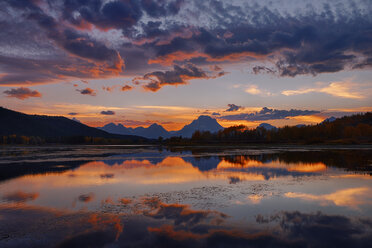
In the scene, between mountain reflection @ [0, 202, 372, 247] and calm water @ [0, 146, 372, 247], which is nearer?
mountain reflection @ [0, 202, 372, 247]

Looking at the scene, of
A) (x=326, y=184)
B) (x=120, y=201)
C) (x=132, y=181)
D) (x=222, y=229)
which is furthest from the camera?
(x=132, y=181)

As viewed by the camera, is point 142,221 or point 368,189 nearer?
point 142,221

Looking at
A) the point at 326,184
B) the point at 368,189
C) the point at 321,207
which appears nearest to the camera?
the point at 321,207

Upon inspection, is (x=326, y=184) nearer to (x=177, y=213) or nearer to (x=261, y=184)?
(x=261, y=184)

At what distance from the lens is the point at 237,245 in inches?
398

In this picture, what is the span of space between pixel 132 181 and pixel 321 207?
17.0m

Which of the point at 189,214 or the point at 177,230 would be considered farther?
the point at 189,214

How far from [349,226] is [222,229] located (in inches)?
231

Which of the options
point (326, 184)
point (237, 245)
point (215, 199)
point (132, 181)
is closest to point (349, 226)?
point (237, 245)

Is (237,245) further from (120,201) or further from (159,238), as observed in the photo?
(120,201)

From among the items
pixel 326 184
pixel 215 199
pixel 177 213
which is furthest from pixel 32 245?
pixel 326 184

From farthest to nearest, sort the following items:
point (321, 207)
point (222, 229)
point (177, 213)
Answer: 1. point (321, 207)
2. point (177, 213)
3. point (222, 229)

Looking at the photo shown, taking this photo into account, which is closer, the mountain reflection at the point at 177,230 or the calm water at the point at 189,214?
the mountain reflection at the point at 177,230

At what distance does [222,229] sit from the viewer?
1186 cm
